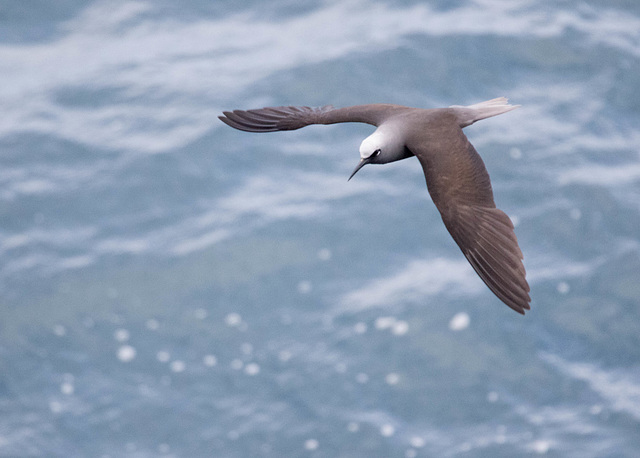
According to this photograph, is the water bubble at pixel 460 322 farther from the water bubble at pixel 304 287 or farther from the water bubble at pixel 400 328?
the water bubble at pixel 304 287

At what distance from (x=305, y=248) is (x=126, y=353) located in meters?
2.98

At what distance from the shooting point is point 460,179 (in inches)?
230

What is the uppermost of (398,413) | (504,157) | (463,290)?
(504,157)

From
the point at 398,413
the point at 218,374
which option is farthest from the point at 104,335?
the point at 398,413

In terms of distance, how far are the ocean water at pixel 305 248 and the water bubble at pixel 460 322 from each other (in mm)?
40

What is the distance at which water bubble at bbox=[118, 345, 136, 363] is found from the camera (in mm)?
12281

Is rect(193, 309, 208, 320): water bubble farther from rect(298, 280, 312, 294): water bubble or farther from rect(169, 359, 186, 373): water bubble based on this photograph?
rect(298, 280, 312, 294): water bubble

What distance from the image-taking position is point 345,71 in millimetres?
15008

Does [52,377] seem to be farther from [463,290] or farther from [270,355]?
[463,290]

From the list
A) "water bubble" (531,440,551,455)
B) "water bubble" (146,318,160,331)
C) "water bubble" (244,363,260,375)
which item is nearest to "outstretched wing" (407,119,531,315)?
"water bubble" (531,440,551,455)

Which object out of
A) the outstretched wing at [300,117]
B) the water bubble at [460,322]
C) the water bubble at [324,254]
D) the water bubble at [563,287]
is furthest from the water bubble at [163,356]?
the outstretched wing at [300,117]

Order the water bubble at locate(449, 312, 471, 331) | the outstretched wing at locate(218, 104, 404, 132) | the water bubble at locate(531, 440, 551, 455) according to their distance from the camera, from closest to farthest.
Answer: the outstretched wing at locate(218, 104, 404, 132) → the water bubble at locate(531, 440, 551, 455) → the water bubble at locate(449, 312, 471, 331)

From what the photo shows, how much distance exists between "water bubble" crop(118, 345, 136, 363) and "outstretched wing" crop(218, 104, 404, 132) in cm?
630

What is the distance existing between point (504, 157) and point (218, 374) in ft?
18.1
